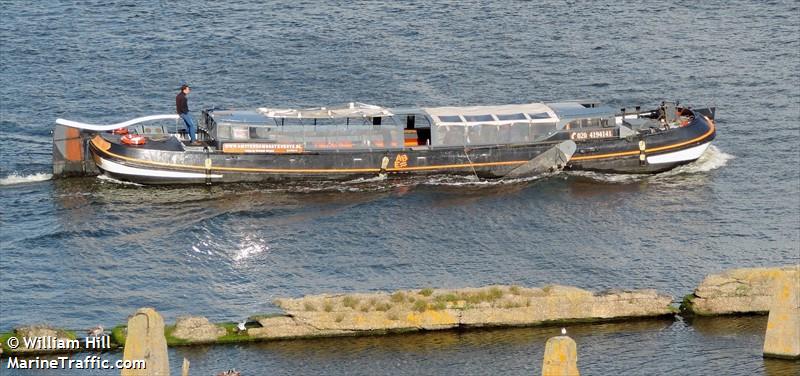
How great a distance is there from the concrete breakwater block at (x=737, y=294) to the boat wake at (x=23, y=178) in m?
31.5

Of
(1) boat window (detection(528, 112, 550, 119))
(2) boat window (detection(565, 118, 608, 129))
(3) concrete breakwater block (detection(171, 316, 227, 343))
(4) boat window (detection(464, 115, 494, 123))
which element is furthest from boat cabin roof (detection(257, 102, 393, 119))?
(3) concrete breakwater block (detection(171, 316, 227, 343))

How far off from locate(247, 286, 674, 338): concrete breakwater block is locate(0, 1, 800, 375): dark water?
0.50 metres

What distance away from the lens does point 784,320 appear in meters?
43.4

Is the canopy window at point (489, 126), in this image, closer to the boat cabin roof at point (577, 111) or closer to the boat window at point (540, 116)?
the boat window at point (540, 116)

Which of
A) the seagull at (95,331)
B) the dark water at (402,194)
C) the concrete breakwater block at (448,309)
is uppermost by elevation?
the dark water at (402,194)

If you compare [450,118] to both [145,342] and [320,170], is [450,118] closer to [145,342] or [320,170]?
[320,170]

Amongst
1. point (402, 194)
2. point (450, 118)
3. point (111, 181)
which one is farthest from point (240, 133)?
point (450, 118)

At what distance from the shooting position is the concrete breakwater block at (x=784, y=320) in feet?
139

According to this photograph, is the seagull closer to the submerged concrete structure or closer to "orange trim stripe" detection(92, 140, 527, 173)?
the submerged concrete structure

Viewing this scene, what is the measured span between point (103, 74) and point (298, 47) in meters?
11.2

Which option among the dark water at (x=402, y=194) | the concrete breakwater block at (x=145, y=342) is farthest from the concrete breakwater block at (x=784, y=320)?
the concrete breakwater block at (x=145, y=342)

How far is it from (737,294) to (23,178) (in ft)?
109

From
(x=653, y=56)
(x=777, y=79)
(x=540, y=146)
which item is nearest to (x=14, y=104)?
(x=540, y=146)

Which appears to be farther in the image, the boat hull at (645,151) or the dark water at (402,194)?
the boat hull at (645,151)
